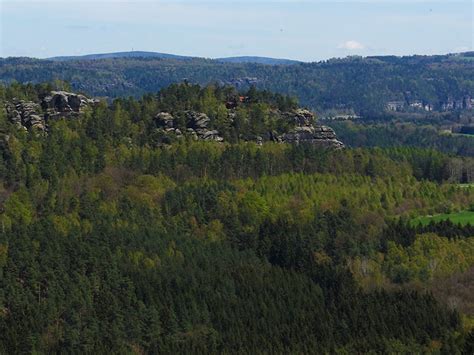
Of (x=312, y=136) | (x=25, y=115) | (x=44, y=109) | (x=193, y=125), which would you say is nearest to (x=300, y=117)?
(x=312, y=136)

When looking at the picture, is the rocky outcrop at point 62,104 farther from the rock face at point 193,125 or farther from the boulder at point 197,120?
the boulder at point 197,120

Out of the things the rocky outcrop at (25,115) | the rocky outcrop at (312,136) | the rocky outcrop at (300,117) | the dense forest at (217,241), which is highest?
the rocky outcrop at (25,115)

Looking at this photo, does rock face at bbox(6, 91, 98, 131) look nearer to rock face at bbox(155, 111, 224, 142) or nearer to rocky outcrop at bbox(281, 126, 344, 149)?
rock face at bbox(155, 111, 224, 142)

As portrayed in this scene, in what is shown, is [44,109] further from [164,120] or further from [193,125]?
[193,125]

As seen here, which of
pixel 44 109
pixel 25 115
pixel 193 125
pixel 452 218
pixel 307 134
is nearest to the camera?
pixel 452 218

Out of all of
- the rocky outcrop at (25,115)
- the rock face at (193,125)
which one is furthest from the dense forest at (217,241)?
the rocky outcrop at (25,115)
